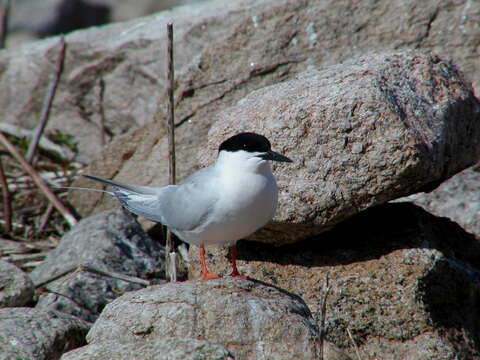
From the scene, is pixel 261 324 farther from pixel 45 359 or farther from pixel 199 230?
pixel 45 359

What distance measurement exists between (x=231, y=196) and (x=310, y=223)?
2.19 feet

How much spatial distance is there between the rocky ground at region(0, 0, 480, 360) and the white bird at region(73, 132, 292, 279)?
328mm

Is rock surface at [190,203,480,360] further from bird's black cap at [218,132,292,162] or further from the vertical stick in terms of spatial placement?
bird's black cap at [218,132,292,162]

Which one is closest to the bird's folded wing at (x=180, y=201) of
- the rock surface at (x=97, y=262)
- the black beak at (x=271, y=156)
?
the black beak at (x=271, y=156)

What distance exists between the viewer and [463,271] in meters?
4.80

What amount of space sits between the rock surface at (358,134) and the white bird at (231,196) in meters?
0.40

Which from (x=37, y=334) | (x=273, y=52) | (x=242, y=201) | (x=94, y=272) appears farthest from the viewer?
(x=273, y=52)

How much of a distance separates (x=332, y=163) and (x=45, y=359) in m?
2.04

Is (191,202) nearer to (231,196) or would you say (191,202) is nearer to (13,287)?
(231,196)

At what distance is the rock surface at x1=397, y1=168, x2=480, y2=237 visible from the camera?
5.81 metres

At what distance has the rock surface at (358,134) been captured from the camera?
425 centimetres

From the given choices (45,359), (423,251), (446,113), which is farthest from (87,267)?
(446,113)

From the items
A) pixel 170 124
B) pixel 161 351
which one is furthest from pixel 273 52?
pixel 161 351

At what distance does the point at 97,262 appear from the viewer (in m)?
5.55
